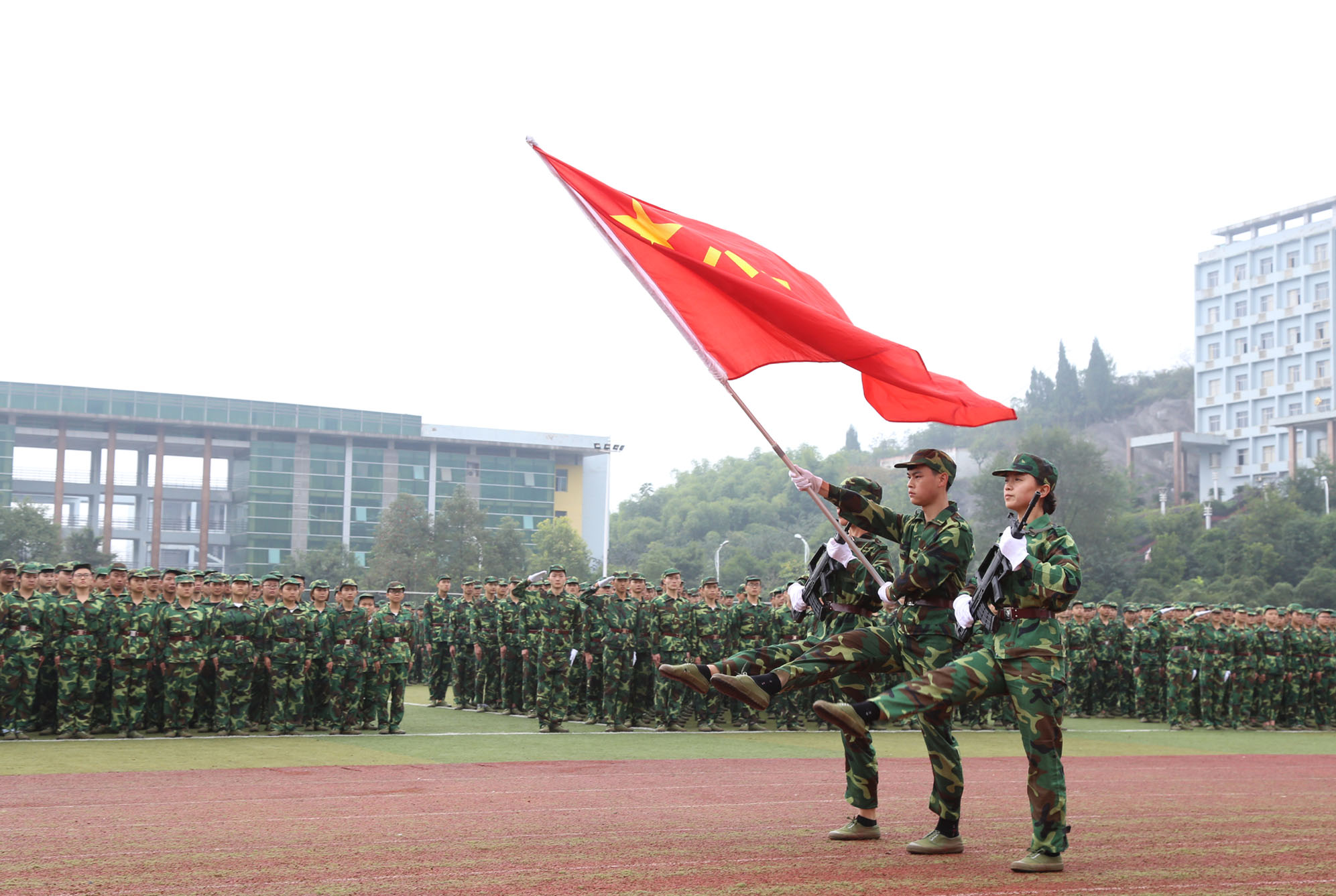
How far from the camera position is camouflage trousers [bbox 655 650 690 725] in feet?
50.1

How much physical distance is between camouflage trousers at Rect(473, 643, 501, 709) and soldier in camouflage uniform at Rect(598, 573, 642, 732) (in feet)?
10.3

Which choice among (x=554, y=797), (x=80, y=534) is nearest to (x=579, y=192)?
(x=554, y=797)

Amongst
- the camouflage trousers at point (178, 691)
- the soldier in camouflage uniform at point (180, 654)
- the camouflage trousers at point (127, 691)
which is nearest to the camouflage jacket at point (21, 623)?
the camouflage trousers at point (127, 691)

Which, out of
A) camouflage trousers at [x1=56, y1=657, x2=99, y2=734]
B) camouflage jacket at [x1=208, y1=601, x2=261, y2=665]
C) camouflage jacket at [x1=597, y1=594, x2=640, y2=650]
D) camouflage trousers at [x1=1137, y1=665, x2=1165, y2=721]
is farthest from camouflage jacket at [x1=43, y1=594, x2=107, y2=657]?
camouflage trousers at [x1=1137, y1=665, x2=1165, y2=721]

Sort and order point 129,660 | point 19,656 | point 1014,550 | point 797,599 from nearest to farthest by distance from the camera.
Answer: point 1014,550 → point 797,599 → point 19,656 → point 129,660

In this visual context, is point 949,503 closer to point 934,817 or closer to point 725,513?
point 934,817

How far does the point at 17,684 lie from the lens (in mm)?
13094

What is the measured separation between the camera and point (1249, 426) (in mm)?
82625

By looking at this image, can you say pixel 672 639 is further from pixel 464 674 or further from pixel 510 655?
pixel 464 674

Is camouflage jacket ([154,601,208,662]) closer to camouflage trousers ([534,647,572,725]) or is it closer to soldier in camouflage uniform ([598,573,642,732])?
camouflage trousers ([534,647,572,725])

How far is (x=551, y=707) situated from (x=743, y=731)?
253 cm

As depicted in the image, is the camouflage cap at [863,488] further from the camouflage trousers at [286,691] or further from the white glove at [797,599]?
the camouflage trousers at [286,691]

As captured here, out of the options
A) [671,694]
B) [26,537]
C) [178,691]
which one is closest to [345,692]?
[178,691]

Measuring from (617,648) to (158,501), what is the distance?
186 ft
